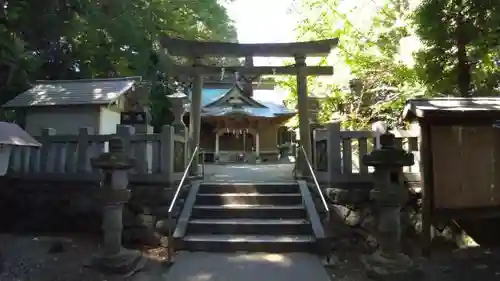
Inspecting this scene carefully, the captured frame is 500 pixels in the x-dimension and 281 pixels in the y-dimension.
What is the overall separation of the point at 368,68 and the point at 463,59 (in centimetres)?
514

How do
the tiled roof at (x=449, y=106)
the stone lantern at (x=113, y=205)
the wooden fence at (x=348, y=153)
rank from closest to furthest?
the stone lantern at (x=113, y=205) < the tiled roof at (x=449, y=106) < the wooden fence at (x=348, y=153)

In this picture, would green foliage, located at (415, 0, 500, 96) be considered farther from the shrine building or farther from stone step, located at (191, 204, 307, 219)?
the shrine building

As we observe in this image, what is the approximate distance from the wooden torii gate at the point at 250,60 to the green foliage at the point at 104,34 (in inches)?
101

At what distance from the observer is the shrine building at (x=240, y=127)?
2291cm

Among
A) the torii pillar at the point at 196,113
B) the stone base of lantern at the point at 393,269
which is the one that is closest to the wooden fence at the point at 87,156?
the torii pillar at the point at 196,113

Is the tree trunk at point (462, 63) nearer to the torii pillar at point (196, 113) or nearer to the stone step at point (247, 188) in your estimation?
the stone step at point (247, 188)

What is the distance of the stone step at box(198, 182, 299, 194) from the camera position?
8742 millimetres

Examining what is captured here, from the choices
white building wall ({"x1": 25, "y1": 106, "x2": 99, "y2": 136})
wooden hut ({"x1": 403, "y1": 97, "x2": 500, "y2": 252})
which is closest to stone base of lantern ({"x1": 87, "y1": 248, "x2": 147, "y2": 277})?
wooden hut ({"x1": 403, "y1": 97, "x2": 500, "y2": 252})

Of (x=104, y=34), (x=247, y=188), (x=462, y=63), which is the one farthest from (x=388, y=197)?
(x=104, y=34)

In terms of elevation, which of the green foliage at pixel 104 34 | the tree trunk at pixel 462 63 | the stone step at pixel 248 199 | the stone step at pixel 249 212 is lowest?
the stone step at pixel 249 212

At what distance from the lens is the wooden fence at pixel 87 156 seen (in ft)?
26.4

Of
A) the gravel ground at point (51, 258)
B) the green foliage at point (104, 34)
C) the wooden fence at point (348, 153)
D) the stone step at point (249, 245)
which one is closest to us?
the gravel ground at point (51, 258)

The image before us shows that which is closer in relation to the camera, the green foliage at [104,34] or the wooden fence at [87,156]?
the wooden fence at [87,156]

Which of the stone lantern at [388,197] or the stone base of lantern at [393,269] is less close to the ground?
the stone lantern at [388,197]
